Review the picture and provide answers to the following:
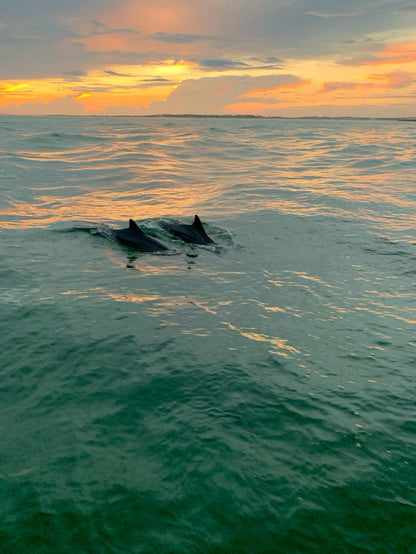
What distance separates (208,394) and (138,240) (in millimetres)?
7930

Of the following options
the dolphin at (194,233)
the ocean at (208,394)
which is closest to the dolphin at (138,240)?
the ocean at (208,394)

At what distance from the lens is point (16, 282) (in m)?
10.2

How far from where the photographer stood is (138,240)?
1352cm

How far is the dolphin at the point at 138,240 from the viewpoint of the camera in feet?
43.6

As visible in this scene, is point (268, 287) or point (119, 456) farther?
point (268, 287)

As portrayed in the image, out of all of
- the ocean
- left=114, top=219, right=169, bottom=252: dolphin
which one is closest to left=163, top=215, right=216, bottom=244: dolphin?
the ocean

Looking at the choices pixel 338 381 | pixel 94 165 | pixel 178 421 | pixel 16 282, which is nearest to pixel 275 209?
pixel 16 282

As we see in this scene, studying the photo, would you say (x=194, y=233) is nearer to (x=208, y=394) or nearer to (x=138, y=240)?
(x=138, y=240)

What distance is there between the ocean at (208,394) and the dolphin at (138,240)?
1.27 feet

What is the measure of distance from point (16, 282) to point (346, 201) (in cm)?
1575

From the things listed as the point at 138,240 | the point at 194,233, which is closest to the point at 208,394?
the point at 138,240

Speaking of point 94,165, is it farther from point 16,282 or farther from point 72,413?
point 72,413

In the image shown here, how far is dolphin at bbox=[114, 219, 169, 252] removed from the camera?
1328 cm

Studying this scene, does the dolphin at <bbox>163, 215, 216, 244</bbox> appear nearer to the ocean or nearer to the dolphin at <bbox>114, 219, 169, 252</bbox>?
the ocean
